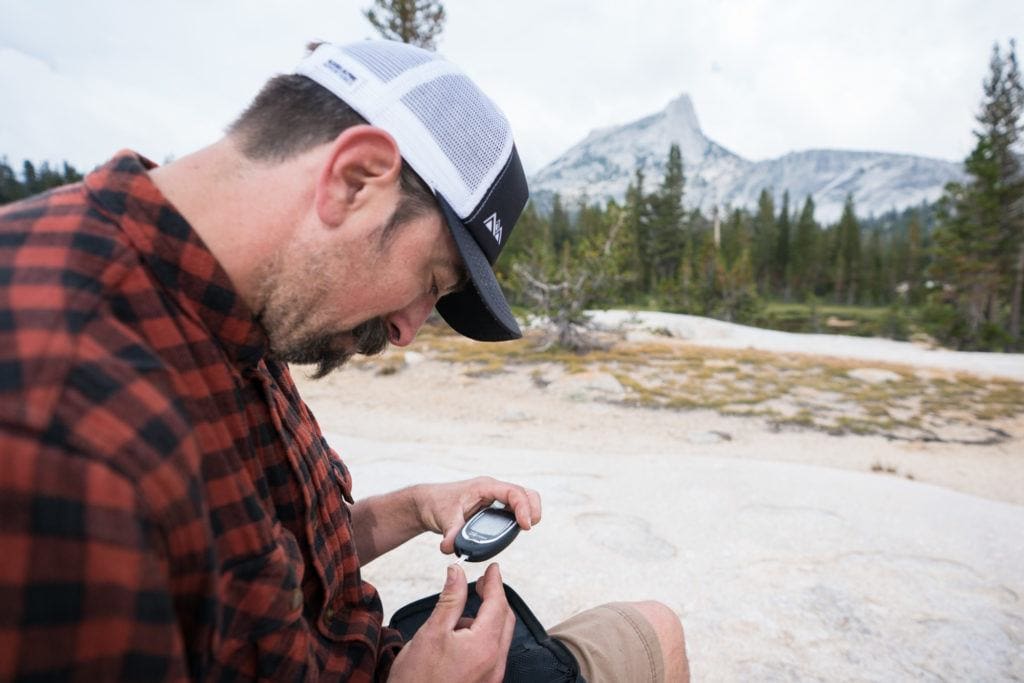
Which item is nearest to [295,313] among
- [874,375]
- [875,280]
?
[874,375]

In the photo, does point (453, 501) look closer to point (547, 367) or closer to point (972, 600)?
point (972, 600)

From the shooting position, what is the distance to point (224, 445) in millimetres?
910

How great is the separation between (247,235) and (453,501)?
3.72ft

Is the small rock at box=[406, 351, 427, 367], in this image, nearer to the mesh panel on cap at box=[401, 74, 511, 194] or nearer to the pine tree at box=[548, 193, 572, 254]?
the mesh panel on cap at box=[401, 74, 511, 194]

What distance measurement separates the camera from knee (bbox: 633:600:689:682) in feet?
5.60

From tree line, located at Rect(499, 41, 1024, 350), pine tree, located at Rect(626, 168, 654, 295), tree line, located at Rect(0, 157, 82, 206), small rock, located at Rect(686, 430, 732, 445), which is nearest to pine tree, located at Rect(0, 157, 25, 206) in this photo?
tree line, located at Rect(0, 157, 82, 206)

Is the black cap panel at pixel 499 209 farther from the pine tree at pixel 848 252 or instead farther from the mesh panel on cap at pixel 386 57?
the pine tree at pixel 848 252

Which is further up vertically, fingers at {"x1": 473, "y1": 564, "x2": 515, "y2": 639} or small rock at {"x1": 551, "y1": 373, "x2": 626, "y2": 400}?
fingers at {"x1": 473, "y1": 564, "x2": 515, "y2": 639}

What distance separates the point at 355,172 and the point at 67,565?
78cm

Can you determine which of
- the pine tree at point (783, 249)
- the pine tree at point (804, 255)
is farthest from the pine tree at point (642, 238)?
the pine tree at point (804, 255)

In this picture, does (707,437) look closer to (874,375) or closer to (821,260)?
(874,375)

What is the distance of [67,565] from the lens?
1.93ft

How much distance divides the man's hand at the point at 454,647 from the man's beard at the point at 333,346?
0.59 meters

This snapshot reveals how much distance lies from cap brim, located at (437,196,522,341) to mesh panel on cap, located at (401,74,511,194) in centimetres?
10
